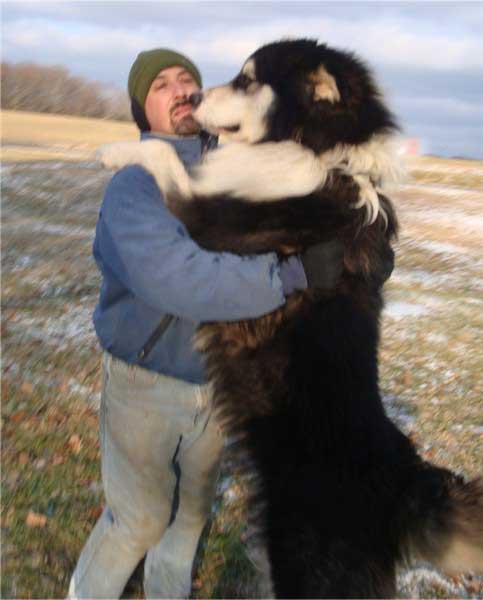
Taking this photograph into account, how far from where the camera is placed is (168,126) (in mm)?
2449

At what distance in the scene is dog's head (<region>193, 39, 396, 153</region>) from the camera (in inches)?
96.5

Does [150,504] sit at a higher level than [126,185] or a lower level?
lower

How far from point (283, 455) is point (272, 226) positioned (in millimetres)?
800

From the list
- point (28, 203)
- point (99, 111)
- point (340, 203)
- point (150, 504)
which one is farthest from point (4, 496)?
point (99, 111)

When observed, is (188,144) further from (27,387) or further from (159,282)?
(27,387)

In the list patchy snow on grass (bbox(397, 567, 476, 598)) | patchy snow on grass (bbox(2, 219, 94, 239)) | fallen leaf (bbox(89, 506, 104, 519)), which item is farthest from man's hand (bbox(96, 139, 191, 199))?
patchy snow on grass (bbox(2, 219, 94, 239))

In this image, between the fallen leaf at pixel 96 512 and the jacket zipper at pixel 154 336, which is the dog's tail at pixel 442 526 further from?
the fallen leaf at pixel 96 512

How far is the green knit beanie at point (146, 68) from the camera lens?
7.67ft

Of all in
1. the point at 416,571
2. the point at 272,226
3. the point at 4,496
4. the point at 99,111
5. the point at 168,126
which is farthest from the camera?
the point at 99,111

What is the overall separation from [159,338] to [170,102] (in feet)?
3.04

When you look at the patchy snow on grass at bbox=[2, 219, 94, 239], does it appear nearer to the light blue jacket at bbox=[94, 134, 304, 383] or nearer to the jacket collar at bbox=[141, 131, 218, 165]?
the jacket collar at bbox=[141, 131, 218, 165]

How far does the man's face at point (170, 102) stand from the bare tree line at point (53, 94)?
3255 cm

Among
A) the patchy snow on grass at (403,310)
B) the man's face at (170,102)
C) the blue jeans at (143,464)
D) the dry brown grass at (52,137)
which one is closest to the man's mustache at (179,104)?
the man's face at (170,102)

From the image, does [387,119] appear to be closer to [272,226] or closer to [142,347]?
[272,226]
